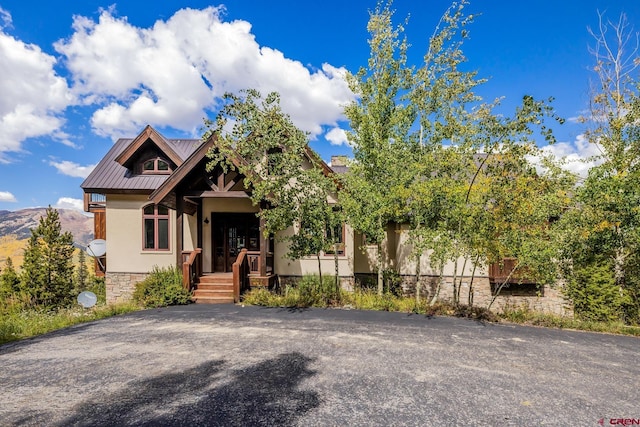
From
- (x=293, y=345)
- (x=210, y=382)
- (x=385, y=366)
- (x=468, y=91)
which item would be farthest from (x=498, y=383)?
(x=468, y=91)

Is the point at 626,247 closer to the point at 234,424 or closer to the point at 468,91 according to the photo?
the point at 468,91

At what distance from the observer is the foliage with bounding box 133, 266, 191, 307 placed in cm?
1048

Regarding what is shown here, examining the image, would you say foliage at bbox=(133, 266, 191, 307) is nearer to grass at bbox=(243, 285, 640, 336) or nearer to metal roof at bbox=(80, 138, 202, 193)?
grass at bbox=(243, 285, 640, 336)

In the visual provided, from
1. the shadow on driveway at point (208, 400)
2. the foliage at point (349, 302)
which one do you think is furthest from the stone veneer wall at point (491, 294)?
the shadow on driveway at point (208, 400)

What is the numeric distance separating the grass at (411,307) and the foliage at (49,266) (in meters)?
8.53

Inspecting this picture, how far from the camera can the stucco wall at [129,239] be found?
13305mm

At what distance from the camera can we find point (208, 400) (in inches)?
160

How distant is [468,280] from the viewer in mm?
13242

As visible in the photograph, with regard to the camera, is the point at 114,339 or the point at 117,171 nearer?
the point at 114,339

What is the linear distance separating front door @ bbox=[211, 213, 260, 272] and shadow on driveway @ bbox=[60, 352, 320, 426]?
8848 mm

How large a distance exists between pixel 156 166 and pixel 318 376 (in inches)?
516

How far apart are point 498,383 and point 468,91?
35.2ft

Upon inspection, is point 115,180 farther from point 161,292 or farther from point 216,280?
point 216,280

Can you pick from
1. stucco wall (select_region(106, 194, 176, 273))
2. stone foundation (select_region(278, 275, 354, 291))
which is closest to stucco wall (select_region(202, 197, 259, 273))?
stucco wall (select_region(106, 194, 176, 273))
